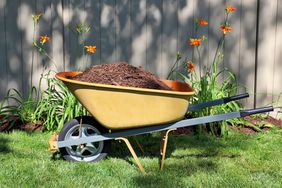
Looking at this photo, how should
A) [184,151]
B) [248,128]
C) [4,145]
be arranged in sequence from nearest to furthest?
[184,151] → [4,145] → [248,128]

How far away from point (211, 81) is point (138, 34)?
3.29ft

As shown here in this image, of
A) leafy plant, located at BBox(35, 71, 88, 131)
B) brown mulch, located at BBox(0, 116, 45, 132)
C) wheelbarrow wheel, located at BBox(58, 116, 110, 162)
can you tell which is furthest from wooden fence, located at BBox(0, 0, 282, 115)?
wheelbarrow wheel, located at BBox(58, 116, 110, 162)

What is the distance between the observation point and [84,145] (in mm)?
4266

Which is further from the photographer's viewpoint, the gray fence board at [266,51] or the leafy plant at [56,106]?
the gray fence board at [266,51]

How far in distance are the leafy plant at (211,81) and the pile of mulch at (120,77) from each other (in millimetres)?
1043

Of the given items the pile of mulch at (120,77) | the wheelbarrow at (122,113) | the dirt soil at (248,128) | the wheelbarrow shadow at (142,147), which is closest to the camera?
the wheelbarrow at (122,113)

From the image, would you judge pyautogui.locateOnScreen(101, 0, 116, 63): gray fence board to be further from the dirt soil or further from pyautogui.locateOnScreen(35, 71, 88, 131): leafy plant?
the dirt soil

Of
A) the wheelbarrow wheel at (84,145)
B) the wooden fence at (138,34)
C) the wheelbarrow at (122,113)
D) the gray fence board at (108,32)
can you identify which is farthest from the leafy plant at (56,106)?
the wheelbarrow at (122,113)

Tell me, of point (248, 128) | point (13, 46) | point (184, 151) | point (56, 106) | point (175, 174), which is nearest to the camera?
point (175, 174)

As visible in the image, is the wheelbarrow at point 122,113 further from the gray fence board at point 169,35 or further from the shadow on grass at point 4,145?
the gray fence board at point 169,35

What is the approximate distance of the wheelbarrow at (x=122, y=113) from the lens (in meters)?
3.79

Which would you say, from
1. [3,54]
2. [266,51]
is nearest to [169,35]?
[266,51]

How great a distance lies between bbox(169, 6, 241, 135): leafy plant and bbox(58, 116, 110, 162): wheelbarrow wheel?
1.36 meters

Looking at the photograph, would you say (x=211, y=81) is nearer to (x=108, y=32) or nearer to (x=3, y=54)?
(x=108, y=32)
